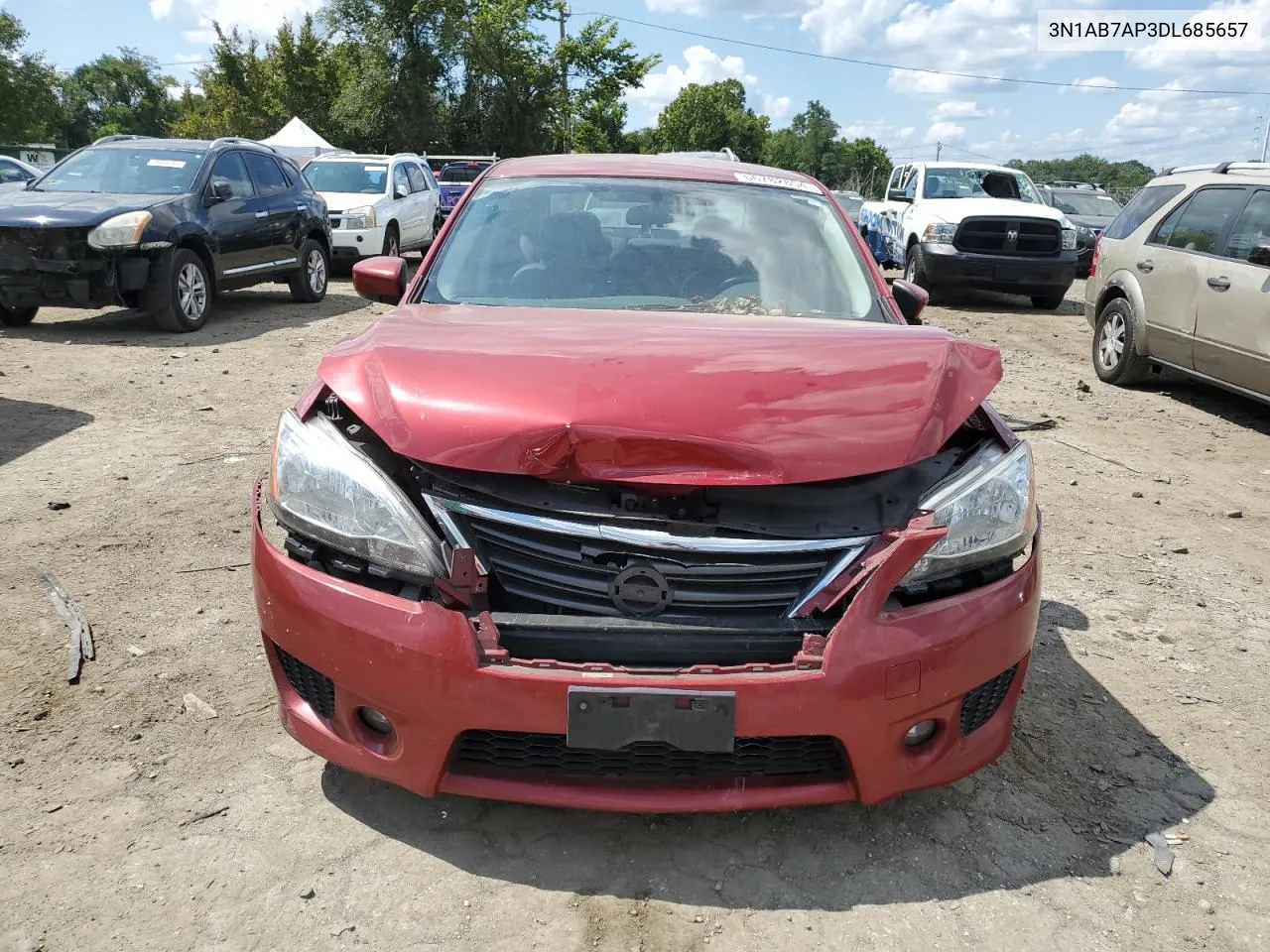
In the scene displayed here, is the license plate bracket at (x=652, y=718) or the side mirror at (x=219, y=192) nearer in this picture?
the license plate bracket at (x=652, y=718)

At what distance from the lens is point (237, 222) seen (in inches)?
395

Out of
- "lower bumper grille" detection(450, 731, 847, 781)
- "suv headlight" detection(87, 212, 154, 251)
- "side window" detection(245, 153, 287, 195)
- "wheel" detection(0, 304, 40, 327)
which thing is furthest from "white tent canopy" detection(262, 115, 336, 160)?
"lower bumper grille" detection(450, 731, 847, 781)

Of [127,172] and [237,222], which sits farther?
[237,222]

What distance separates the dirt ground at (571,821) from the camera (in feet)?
7.06

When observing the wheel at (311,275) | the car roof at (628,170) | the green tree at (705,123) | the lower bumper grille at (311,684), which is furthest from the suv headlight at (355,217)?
the green tree at (705,123)

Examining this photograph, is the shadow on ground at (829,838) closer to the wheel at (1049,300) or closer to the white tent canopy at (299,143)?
the wheel at (1049,300)

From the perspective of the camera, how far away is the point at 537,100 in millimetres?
41312

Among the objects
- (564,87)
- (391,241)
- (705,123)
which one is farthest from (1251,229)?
(705,123)

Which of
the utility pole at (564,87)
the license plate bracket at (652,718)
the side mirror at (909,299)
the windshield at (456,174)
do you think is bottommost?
the license plate bracket at (652,718)

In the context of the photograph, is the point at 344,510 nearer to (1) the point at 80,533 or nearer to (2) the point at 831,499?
(2) the point at 831,499

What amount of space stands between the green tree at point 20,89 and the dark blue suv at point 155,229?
42.2 metres

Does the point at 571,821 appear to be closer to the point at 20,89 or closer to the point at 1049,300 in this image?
the point at 1049,300

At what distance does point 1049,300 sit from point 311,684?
520 inches

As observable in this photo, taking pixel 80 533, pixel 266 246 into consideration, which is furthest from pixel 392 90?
pixel 80 533
